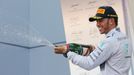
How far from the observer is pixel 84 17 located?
3006 millimetres

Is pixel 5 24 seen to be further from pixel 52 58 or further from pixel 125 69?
pixel 125 69

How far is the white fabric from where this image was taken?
66.2 inches

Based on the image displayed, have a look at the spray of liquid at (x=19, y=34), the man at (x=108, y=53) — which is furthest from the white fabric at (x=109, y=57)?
the spray of liquid at (x=19, y=34)

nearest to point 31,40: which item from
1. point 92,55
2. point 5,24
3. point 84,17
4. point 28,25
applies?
point 28,25

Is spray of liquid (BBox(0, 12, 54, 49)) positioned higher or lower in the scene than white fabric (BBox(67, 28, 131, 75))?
higher

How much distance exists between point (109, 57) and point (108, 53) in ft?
0.10

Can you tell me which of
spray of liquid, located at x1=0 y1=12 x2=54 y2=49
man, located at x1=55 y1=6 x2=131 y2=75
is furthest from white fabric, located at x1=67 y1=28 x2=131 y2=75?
spray of liquid, located at x1=0 y1=12 x2=54 y2=49

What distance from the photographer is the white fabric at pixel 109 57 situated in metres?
1.68

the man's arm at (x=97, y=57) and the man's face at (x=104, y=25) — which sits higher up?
the man's face at (x=104, y=25)

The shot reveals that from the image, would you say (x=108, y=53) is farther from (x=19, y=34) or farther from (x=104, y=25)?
(x=19, y=34)

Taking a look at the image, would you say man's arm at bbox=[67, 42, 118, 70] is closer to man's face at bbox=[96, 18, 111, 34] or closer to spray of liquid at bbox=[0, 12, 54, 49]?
man's face at bbox=[96, 18, 111, 34]

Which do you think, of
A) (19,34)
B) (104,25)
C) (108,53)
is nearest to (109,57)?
(108,53)

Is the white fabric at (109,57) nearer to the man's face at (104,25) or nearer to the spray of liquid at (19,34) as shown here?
the man's face at (104,25)

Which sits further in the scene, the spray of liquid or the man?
the spray of liquid
